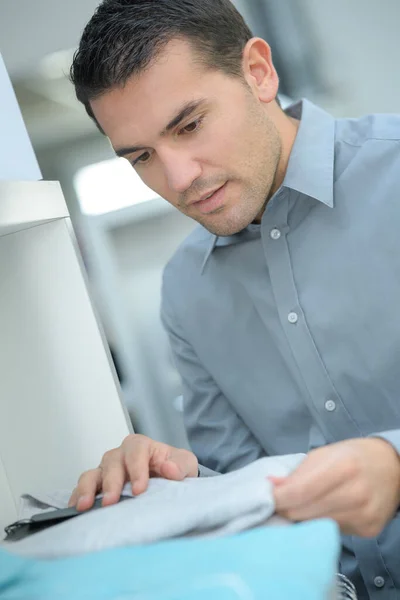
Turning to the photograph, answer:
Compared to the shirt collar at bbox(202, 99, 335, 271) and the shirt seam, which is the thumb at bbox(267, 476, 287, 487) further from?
the shirt seam

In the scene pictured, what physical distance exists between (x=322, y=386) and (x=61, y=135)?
90.3 inches

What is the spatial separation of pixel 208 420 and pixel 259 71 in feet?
1.90

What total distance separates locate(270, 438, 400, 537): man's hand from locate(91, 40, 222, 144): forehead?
1.82 feet

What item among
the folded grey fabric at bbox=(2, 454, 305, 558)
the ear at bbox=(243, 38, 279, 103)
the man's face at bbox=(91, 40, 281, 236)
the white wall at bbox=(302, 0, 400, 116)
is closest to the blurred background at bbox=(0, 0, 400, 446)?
the white wall at bbox=(302, 0, 400, 116)

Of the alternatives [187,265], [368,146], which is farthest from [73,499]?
[368,146]

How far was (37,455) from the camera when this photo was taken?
92 cm

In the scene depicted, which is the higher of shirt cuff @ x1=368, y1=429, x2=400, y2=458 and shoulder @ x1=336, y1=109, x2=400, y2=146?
shoulder @ x1=336, y1=109, x2=400, y2=146

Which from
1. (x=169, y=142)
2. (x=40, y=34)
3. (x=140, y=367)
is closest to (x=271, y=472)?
(x=169, y=142)

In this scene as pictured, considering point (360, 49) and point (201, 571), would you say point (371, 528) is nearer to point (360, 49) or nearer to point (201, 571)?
point (201, 571)

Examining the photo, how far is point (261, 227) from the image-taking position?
1082 millimetres

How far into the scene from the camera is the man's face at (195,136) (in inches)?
38.1

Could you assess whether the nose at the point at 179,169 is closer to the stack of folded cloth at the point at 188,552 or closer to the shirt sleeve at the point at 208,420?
the shirt sleeve at the point at 208,420

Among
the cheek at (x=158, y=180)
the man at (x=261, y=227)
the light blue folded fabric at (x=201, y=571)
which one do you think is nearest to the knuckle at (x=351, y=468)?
the light blue folded fabric at (x=201, y=571)

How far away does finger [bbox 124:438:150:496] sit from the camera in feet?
2.20
